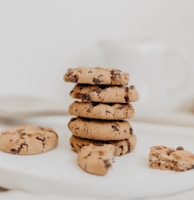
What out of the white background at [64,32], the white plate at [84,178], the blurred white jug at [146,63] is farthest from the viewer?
the white background at [64,32]

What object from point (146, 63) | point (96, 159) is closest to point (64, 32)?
point (146, 63)

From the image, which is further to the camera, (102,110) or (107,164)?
(102,110)

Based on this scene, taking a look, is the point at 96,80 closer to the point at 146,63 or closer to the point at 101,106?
the point at 101,106

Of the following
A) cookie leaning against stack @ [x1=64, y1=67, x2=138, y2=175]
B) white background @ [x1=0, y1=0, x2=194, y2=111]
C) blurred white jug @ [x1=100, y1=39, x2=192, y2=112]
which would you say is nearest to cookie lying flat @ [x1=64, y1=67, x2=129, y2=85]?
cookie leaning against stack @ [x1=64, y1=67, x2=138, y2=175]

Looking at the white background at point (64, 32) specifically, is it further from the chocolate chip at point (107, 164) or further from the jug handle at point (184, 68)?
the chocolate chip at point (107, 164)

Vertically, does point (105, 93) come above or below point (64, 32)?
below

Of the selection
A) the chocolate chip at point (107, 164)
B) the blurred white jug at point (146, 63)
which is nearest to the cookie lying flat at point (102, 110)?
the chocolate chip at point (107, 164)
